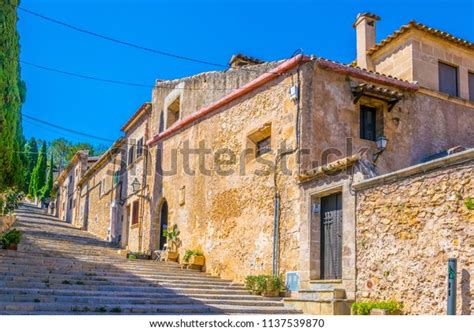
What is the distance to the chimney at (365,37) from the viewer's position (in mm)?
15500

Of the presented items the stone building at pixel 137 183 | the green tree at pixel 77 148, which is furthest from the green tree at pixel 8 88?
the green tree at pixel 77 148

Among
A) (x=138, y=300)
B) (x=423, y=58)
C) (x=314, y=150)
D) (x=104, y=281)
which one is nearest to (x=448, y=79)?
(x=423, y=58)

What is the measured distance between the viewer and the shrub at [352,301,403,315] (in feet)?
27.2

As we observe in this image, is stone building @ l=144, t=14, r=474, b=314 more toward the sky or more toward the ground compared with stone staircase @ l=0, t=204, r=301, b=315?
more toward the sky

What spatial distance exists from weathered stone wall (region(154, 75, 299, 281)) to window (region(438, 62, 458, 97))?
4766 millimetres

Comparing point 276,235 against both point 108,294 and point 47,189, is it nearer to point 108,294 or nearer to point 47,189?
point 108,294

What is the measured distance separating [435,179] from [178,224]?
981 centimetres

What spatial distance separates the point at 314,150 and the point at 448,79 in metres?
5.42

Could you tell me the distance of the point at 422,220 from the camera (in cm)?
820

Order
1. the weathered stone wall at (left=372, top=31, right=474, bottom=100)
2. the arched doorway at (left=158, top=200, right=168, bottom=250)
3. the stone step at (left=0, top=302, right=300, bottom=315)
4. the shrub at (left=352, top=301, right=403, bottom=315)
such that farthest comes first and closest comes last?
the arched doorway at (left=158, top=200, right=168, bottom=250), the weathered stone wall at (left=372, top=31, right=474, bottom=100), the shrub at (left=352, top=301, right=403, bottom=315), the stone step at (left=0, top=302, right=300, bottom=315)

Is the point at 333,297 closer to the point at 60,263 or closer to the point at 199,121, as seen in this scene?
the point at 60,263

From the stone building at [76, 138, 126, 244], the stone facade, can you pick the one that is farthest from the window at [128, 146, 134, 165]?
the stone facade

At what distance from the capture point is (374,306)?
8.50 m

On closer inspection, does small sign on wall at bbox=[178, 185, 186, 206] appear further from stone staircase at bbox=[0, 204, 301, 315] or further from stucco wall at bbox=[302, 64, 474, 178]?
stucco wall at bbox=[302, 64, 474, 178]
